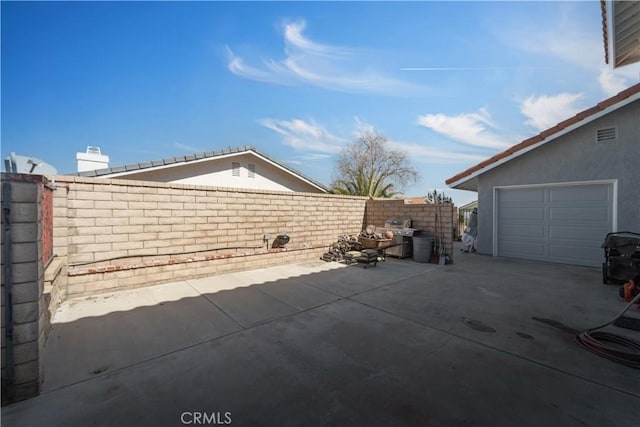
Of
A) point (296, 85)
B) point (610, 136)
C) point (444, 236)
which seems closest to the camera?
point (610, 136)

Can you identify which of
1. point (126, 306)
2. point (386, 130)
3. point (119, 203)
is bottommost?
point (126, 306)

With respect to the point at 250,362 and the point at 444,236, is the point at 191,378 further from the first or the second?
the point at 444,236

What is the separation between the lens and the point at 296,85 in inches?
417

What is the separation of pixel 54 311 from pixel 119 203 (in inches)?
81.8

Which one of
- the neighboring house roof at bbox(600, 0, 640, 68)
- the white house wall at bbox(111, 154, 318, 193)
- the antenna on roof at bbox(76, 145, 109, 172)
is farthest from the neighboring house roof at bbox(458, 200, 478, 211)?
the antenna on roof at bbox(76, 145, 109, 172)

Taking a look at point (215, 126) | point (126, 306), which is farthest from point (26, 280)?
point (215, 126)

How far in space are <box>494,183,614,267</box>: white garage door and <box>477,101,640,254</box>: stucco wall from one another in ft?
0.85

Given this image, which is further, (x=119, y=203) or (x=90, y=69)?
(x=90, y=69)

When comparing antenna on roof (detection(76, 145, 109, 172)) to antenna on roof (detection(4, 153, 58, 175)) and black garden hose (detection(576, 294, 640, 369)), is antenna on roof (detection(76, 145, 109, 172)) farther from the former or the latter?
black garden hose (detection(576, 294, 640, 369))

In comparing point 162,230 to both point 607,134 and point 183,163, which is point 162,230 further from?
point 607,134

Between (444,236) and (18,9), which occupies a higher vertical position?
(18,9)

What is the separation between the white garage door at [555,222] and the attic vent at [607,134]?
1.18 meters

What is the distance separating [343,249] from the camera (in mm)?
8664

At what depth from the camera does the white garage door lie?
7.16 meters
